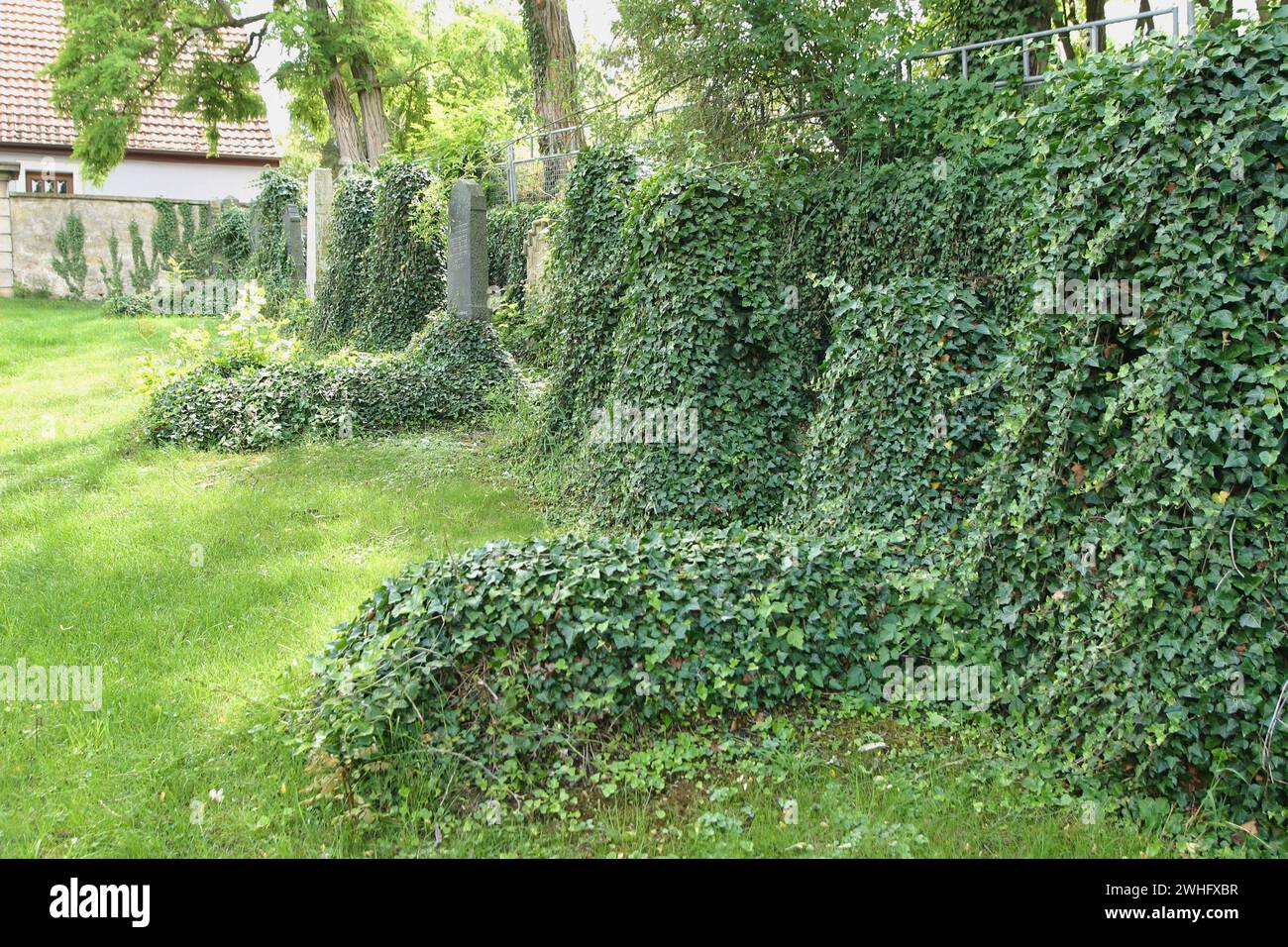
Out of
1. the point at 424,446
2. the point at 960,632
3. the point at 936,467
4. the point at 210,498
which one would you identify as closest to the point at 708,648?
the point at 960,632

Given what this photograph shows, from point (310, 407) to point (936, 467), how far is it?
8234mm

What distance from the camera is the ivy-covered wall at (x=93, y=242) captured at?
939 inches

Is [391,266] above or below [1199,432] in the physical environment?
above

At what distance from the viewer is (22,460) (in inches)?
411

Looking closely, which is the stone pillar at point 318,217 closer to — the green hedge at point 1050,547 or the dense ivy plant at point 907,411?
the dense ivy plant at point 907,411

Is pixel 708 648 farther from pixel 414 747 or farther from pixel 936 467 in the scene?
pixel 936 467

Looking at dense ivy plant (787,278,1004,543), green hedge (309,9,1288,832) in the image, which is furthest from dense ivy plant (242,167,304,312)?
green hedge (309,9,1288,832)

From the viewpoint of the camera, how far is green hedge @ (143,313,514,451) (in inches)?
457

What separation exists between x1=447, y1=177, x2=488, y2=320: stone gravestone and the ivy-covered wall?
1428 centimetres

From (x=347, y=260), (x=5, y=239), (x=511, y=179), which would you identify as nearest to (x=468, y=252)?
(x=347, y=260)

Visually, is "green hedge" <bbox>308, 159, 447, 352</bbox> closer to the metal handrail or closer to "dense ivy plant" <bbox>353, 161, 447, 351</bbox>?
"dense ivy plant" <bbox>353, 161, 447, 351</bbox>

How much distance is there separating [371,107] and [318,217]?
6.25 m

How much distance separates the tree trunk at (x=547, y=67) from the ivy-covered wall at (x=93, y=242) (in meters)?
12.6

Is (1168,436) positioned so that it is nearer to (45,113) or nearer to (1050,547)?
Result: (1050,547)
